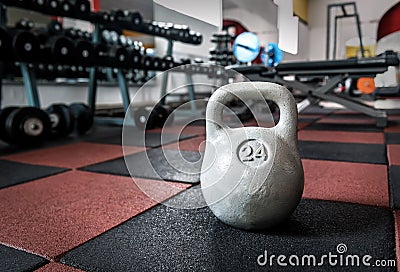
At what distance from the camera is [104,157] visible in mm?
1546

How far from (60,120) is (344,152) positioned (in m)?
1.60

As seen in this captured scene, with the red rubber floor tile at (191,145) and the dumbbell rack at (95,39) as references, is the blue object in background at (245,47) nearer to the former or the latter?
the dumbbell rack at (95,39)

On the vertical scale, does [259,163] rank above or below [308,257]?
above

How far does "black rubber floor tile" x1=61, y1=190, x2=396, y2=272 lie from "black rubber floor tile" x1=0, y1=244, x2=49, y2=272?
0.05 m

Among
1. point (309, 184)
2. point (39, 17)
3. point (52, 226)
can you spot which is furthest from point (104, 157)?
point (39, 17)

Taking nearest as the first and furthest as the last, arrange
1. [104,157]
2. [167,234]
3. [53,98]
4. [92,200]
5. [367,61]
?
[167,234], [92,200], [104,157], [367,61], [53,98]


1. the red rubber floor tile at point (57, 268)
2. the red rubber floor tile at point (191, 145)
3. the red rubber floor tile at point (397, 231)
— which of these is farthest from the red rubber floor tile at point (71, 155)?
the red rubber floor tile at point (397, 231)

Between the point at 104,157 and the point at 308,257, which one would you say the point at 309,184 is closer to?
the point at 308,257

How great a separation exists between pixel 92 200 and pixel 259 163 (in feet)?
1.72

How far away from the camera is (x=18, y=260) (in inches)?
24.0

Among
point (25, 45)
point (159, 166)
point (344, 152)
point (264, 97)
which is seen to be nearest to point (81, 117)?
point (25, 45)

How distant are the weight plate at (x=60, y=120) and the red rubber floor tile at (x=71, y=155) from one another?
281 mm

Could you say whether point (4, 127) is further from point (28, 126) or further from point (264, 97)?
point (264, 97)

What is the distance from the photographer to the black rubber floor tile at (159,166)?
1091 millimetres
